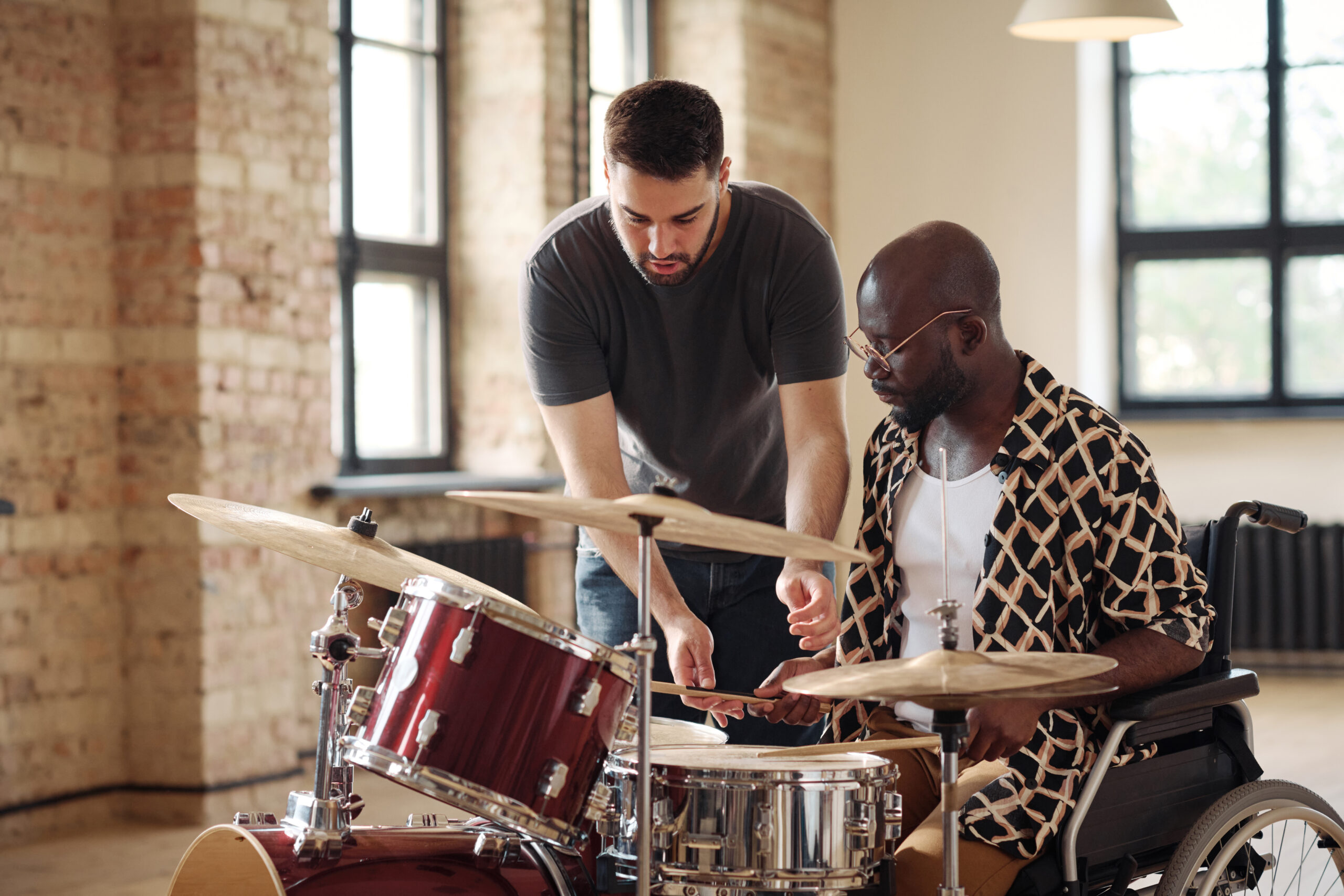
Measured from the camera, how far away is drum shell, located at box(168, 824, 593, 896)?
2.06m

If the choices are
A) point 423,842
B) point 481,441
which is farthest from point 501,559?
point 423,842

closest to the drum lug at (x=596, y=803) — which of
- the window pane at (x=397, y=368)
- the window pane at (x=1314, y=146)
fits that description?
the window pane at (x=397, y=368)

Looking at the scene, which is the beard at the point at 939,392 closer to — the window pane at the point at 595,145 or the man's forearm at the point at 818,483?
the man's forearm at the point at 818,483

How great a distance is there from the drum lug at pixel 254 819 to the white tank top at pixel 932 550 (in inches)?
37.9

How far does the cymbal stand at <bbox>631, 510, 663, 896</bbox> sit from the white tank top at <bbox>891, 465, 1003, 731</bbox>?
519mm

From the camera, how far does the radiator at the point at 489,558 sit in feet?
17.9

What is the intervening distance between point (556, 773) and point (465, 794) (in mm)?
123

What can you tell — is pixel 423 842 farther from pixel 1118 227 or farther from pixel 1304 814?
pixel 1118 227

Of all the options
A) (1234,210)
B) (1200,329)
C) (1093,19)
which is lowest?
(1200,329)

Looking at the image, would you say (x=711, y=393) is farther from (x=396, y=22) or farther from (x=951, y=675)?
(x=396, y=22)

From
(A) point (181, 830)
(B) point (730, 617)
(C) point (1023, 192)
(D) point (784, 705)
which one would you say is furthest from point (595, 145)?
(D) point (784, 705)

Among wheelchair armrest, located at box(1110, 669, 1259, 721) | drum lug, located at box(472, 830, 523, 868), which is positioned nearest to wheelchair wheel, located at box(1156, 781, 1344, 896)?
→ wheelchair armrest, located at box(1110, 669, 1259, 721)

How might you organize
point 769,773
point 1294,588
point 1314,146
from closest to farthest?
point 769,773, point 1294,588, point 1314,146

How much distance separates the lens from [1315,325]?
7.27 meters
